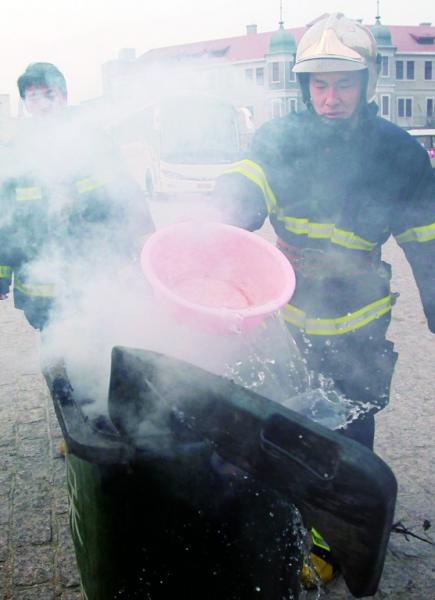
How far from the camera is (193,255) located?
2.00 metres

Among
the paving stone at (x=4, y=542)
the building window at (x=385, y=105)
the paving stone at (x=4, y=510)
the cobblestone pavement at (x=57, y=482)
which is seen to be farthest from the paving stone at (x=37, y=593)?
the building window at (x=385, y=105)

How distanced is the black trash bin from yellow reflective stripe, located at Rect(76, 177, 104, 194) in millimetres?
1873

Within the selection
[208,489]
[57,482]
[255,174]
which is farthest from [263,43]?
[208,489]

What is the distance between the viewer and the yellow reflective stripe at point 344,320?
245 centimetres

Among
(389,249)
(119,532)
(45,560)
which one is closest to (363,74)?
(119,532)

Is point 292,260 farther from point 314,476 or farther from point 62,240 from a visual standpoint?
point 314,476

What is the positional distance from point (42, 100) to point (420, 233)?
77.4 inches

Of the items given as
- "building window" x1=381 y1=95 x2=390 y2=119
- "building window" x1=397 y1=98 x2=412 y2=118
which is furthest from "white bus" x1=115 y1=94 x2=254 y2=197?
"building window" x1=397 y1=98 x2=412 y2=118

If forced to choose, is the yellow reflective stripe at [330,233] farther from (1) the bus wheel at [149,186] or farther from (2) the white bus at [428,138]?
(2) the white bus at [428,138]

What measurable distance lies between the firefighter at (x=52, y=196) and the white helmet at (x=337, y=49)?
4.14 feet

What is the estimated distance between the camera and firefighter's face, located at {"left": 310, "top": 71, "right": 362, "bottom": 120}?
230 centimetres

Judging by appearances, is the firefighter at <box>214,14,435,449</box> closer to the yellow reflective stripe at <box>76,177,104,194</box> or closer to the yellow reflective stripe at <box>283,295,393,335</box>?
the yellow reflective stripe at <box>283,295,393,335</box>

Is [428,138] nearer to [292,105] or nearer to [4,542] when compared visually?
[292,105]

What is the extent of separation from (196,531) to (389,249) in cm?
847
